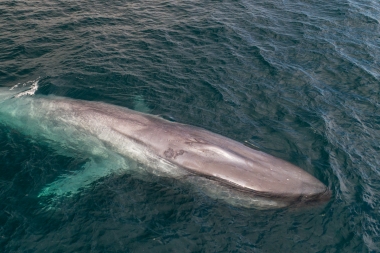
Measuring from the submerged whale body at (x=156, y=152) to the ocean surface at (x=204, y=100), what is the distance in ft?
1.63

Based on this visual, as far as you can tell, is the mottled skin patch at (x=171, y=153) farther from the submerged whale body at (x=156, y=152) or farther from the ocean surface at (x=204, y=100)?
the ocean surface at (x=204, y=100)

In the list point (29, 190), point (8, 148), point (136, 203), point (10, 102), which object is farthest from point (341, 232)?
point (10, 102)

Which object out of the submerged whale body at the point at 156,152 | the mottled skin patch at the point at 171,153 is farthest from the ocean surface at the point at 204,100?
the mottled skin patch at the point at 171,153

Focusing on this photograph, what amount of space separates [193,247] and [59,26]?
18798mm

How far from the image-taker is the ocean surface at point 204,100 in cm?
1126

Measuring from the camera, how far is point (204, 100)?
1725 centimetres

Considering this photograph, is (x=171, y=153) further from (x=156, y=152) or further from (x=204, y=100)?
(x=204, y=100)

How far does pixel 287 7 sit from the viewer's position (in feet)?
88.6

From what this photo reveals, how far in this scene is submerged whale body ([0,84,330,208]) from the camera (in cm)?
1203

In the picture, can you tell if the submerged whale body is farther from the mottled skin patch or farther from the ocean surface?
the ocean surface

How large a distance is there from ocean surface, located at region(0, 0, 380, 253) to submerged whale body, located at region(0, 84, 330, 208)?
498 millimetres

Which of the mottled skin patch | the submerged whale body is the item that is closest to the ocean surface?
the submerged whale body

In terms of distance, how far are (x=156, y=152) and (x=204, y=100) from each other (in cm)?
502

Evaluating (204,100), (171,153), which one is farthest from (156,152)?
(204,100)
